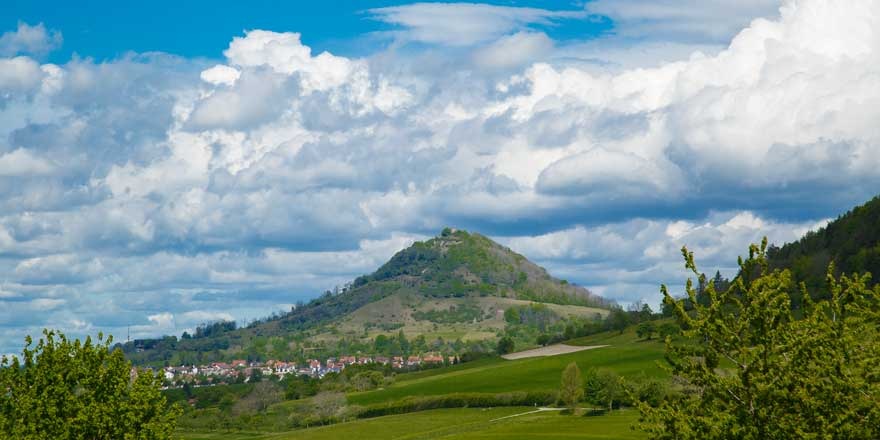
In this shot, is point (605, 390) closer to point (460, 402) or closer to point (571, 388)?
point (571, 388)

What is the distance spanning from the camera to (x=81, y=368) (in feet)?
160

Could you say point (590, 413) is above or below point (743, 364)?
below

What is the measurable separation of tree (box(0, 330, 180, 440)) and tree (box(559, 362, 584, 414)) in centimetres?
12009

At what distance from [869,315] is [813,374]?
341cm

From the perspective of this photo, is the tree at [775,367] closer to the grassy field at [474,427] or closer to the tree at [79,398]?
the tree at [79,398]

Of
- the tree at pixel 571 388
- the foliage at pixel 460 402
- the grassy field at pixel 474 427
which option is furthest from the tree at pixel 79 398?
the foliage at pixel 460 402

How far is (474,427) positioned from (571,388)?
30223mm

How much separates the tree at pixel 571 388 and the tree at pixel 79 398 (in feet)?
394

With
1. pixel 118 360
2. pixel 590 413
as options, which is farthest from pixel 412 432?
pixel 118 360

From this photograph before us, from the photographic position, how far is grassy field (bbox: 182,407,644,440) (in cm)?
11800

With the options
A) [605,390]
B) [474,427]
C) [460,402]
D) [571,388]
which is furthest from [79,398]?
[460,402]

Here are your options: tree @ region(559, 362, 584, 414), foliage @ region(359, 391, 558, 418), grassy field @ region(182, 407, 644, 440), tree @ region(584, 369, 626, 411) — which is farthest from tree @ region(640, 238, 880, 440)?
foliage @ region(359, 391, 558, 418)

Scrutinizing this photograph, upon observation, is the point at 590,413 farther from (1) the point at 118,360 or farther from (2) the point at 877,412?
(2) the point at 877,412

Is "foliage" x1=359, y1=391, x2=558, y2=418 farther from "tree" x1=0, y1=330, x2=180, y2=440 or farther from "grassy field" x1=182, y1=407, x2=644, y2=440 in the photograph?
"tree" x1=0, y1=330, x2=180, y2=440
